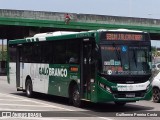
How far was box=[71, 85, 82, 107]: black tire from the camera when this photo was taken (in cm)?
1666


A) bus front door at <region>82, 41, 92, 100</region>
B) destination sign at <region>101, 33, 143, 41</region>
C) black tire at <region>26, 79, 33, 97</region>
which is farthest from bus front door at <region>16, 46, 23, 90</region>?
destination sign at <region>101, 33, 143, 41</region>

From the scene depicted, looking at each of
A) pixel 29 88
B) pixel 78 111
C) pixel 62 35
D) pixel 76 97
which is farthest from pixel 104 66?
pixel 29 88

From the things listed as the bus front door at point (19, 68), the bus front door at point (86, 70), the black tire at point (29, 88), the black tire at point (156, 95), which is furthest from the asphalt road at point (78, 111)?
the bus front door at point (19, 68)

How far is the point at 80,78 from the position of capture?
54.0ft

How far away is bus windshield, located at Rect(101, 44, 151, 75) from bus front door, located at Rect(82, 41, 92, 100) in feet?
2.38

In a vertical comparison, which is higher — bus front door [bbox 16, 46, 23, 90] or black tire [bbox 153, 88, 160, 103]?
bus front door [bbox 16, 46, 23, 90]

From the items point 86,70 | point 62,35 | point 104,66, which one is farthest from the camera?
point 62,35

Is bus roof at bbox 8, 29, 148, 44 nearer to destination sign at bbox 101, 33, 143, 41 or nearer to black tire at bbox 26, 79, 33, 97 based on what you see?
destination sign at bbox 101, 33, 143, 41

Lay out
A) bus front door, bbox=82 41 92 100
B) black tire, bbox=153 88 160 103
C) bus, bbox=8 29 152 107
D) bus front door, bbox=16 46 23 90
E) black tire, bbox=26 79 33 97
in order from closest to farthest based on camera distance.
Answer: bus, bbox=8 29 152 107 → bus front door, bbox=82 41 92 100 → black tire, bbox=153 88 160 103 → black tire, bbox=26 79 33 97 → bus front door, bbox=16 46 23 90

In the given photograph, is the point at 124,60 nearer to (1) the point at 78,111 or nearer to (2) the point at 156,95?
(1) the point at 78,111

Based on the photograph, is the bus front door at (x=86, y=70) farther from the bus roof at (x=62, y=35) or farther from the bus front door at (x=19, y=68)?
the bus front door at (x=19, y=68)

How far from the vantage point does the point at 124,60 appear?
15.6m

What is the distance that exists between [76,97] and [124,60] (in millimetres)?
2450

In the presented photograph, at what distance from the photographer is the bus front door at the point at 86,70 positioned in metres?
16.0
